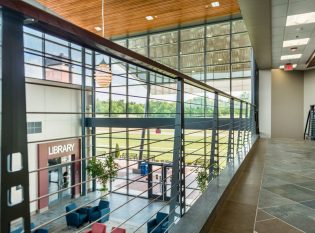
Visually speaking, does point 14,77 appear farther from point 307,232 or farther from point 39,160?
point 39,160

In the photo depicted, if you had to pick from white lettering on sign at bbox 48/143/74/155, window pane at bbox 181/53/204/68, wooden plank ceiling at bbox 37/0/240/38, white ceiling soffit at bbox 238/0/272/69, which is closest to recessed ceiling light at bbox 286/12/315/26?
white ceiling soffit at bbox 238/0/272/69

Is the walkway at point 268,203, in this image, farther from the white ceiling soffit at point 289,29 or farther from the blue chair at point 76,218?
the blue chair at point 76,218

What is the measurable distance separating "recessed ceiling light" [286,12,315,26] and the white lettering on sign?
27.5 feet

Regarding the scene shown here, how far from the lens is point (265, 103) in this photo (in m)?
11.2

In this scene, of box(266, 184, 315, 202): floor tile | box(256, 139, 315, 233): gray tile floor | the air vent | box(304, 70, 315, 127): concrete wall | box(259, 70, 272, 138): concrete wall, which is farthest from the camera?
box(304, 70, 315, 127): concrete wall

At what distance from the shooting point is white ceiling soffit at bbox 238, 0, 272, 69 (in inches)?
188

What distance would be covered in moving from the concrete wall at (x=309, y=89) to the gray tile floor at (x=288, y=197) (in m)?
9.15

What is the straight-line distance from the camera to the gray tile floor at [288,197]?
1779 millimetres

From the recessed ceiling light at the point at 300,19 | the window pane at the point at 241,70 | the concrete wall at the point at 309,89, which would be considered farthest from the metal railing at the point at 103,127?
the concrete wall at the point at 309,89

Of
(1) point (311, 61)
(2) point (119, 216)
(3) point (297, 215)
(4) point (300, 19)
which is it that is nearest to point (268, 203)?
(3) point (297, 215)

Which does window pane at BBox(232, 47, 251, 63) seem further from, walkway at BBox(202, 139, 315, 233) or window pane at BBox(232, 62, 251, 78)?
walkway at BBox(202, 139, 315, 233)

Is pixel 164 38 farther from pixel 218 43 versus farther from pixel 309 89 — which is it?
pixel 309 89

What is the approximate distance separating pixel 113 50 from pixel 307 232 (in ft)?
5.41

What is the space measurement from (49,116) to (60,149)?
4.62ft
